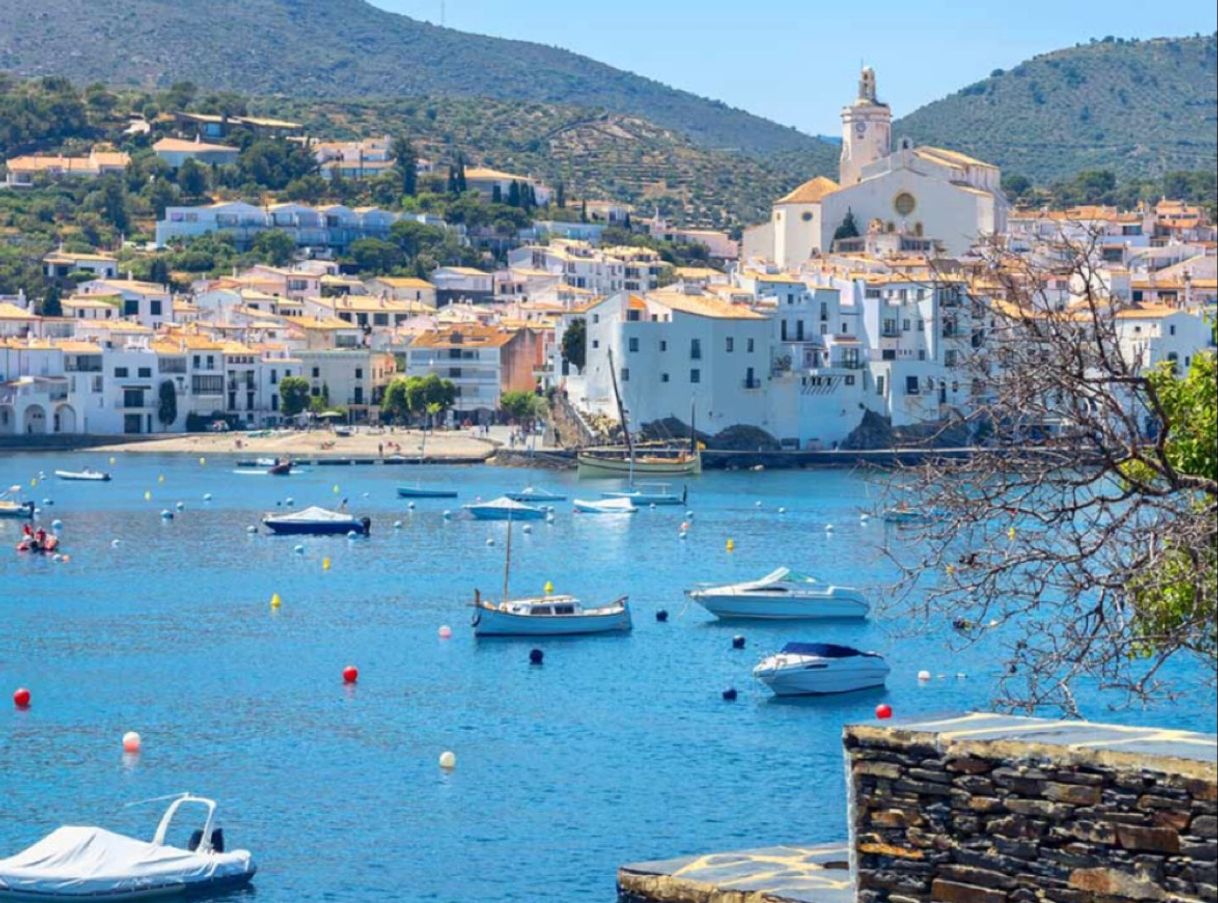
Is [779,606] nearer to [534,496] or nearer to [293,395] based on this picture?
[534,496]

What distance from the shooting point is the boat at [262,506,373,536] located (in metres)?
52.5

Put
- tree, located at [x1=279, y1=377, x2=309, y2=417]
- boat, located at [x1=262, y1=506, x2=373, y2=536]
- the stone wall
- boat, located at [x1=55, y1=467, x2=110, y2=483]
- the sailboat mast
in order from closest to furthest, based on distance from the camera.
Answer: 1. the stone wall
2. boat, located at [x1=262, y1=506, x2=373, y2=536]
3. boat, located at [x1=55, y1=467, x2=110, y2=483]
4. the sailboat mast
5. tree, located at [x1=279, y1=377, x2=309, y2=417]

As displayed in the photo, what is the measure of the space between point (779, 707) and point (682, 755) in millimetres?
3799

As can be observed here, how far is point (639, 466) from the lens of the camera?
74.6 m

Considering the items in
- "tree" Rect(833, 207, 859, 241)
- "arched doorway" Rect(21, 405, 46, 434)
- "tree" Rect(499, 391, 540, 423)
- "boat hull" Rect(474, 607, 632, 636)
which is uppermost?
"tree" Rect(833, 207, 859, 241)

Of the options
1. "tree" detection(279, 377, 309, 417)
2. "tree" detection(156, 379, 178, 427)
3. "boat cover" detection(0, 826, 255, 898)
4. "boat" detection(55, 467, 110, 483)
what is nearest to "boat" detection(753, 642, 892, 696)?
"boat cover" detection(0, 826, 255, 898)

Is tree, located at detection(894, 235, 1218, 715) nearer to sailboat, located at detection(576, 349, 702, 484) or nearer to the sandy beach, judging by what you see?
sailboat, located at detection(576, 349, 702, 484)

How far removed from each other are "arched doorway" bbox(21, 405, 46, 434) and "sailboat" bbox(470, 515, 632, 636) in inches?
2237

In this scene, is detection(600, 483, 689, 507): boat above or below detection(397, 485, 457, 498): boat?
below

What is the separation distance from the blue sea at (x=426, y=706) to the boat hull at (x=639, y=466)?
20.7 m

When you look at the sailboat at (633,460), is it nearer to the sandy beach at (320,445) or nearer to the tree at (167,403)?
the sandy beach at (320,445)

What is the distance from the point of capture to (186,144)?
140625 millimetres

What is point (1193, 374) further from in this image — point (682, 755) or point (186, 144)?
point (186, 144)

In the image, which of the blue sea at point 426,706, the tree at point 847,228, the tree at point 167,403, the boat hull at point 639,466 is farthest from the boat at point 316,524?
the tree at point 847,228
